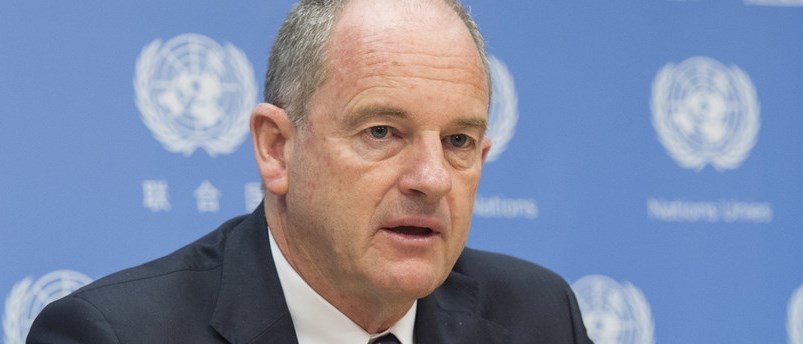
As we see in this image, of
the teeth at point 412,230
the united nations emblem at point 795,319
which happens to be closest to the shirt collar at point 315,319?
the teeth at point 412,230

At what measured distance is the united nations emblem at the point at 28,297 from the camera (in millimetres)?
3090

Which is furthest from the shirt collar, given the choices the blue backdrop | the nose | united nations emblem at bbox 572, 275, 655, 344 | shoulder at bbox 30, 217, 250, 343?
united nations emblem at bbox 572, 275, 655, 344

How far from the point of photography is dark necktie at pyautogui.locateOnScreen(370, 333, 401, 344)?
8.78 feet

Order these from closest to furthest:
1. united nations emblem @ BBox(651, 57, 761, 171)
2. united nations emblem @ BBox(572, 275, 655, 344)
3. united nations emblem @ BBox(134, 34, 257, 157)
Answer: united nations emblem @ BBox(134, 34, 257, 157)
united nations emblem @ BBox(572, 275, 655, 344)
united nations emblem @ BBox(651, 57, 761, 171)

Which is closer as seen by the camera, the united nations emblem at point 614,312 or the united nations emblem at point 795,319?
the united nations emblem at point 614,312

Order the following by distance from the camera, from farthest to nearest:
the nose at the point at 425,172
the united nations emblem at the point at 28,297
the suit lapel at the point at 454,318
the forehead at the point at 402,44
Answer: the united nations emblem at the point at 28,297 → the suit lapel at the point at 454,318 → the forehead at the point at 402,44 → the nose at the point at 425,172

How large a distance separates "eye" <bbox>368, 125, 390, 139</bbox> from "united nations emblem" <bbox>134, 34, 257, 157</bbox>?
1.00 meters

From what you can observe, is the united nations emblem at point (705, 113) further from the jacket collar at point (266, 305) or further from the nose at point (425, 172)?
the nose at point (425, 172)

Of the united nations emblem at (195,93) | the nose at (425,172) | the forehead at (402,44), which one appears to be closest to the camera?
the nose at (425,172)

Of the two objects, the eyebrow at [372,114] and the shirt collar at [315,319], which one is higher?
the eyebrow at [372,114]

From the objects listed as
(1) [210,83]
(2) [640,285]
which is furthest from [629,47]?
(1) [210,83]

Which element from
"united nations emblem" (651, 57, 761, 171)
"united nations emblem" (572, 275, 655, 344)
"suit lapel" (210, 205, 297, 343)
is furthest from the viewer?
"united nations emblem" (651, 57, 761, 171)

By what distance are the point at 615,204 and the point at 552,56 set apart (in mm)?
551

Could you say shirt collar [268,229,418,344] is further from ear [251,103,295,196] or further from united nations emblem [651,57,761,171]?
united nations emblem [651,57,761,171]
